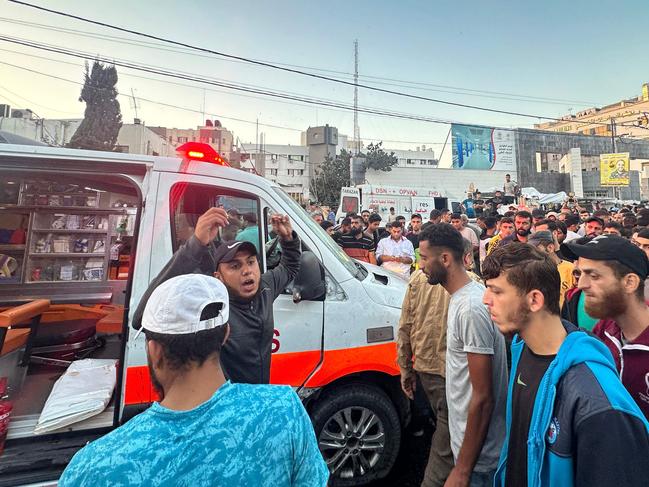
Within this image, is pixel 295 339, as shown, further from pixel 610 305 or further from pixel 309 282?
pixel 610 305

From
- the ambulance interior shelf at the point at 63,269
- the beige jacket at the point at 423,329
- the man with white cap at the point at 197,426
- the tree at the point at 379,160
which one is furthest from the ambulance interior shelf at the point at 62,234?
the tree at the point at 379,160

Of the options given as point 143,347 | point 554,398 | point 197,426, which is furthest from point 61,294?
point 554,398

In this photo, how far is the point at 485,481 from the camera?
5.69 feet

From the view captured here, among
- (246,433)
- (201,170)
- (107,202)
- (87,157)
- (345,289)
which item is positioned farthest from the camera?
(107,202)

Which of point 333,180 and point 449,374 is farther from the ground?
point 333,180

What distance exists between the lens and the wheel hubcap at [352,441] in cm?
262

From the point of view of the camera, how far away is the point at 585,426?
1.02 metres

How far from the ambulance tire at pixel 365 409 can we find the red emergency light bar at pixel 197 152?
197 cm

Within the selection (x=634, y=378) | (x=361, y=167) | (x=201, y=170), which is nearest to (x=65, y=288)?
(x=201, y=170)

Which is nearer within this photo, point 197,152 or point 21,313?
point 197,152

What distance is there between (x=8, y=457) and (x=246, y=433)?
7.06ft

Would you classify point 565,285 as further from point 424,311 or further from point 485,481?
point 485,481

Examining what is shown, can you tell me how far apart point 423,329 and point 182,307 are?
1741 mm

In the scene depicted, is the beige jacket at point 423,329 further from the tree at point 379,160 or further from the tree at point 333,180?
the tree at point 333,180
